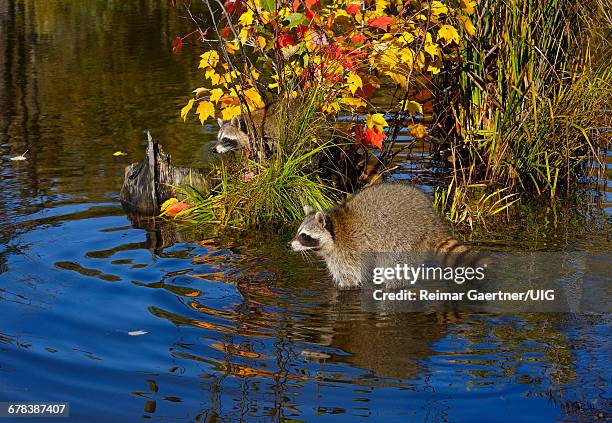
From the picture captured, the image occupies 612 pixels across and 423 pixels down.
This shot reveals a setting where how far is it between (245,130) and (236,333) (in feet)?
11.3

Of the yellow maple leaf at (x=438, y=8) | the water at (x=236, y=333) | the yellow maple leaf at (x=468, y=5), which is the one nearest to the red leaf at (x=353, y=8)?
the yellow maple leaf at (x=438, y=8)

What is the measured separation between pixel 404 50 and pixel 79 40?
1039 cm

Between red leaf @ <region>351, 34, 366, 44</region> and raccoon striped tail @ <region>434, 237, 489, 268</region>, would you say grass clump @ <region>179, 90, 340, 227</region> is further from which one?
raccoon striped tail @ <region>434, 237, 489, 268</region>

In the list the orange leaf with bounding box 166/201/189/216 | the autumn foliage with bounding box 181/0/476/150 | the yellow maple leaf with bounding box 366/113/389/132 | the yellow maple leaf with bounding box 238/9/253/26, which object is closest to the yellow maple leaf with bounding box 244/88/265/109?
the autumn foliage with bounding box 181/0/476/150

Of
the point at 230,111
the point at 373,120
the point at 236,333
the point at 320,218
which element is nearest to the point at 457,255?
the point at 320,218

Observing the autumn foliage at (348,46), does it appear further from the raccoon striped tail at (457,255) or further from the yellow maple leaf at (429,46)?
the raccoon striped tail at (457,255)

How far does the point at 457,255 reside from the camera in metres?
5.52

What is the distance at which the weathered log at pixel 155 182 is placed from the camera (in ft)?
24.0

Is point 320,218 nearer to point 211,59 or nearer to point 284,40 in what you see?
point 284,40

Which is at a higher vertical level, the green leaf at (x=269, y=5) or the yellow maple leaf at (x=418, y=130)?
the green leaf at (x=269, y=5)

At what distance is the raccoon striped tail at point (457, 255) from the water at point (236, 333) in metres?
0.58

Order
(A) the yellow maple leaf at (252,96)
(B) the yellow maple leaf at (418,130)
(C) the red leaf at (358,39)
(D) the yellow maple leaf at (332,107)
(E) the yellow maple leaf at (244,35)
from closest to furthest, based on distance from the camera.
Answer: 1. (C) the red leaf at (358,39)
2. (D) the yellow maple leaf at (332,107)
3. (E) the yellow maple leaf at (244,35)
4. (A) the yellow maple leaf at (252,96)
5. (B) the yellow maple leaf at (418,130)

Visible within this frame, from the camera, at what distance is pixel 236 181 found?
23.1ft

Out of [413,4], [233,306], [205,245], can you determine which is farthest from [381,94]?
[233,306]
